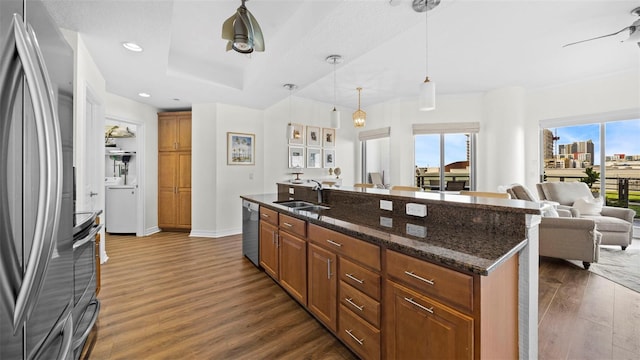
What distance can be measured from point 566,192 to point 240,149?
571 cm

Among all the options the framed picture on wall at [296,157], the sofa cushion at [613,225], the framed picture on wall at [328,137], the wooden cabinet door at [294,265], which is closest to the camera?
the wooden cabinet door at [294,265]

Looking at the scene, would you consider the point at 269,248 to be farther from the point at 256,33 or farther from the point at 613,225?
the point at 613,225

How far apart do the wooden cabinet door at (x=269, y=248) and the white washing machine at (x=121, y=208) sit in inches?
124

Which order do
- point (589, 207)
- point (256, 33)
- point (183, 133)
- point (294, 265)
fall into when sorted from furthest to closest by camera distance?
point (183, 133)
point (589, 207)
point (294, 265)
point (256, 33)

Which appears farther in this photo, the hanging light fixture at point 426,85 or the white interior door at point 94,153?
the white interior door at point 94,153

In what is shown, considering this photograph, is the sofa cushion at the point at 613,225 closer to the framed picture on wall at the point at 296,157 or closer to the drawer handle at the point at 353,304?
the drawer handle at the point at 353,304

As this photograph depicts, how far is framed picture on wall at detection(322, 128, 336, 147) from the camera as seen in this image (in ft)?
20.4

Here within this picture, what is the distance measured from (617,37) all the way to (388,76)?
281cm

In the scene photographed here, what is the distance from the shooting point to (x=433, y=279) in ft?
3.73

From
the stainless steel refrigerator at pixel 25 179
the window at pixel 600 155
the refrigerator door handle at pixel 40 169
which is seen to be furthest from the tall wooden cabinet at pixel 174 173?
the window at pixel 600 155

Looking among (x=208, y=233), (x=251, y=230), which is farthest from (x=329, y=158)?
(x=251, y=230)

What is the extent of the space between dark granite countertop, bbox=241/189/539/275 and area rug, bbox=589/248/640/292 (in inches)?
98.5

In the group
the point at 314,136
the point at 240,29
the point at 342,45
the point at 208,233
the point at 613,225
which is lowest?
the point at 208,233

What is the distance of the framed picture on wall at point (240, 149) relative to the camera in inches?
191
